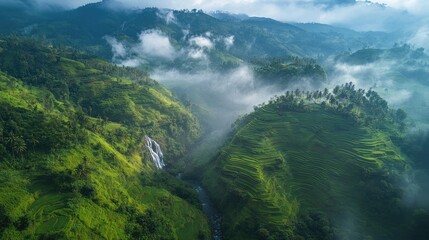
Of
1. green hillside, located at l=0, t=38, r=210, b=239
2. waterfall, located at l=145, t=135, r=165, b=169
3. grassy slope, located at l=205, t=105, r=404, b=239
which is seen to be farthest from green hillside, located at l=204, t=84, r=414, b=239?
waterfall, located at l=145, t=135, r=165, b=169

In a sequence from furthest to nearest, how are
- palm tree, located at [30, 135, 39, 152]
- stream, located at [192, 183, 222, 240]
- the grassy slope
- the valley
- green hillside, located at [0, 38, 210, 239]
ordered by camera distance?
stream, located at [192, 183, 222, 240] < the grassy slope < palm tree, located at [30, 135, 39, 152] < the valley < green hillside, located at [0, 38, 210, 239]

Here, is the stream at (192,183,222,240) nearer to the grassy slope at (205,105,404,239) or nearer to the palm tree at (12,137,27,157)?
the grassy slope at (205,105,404,239)

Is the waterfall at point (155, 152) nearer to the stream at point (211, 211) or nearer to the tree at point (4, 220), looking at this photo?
the stream at point (211, 211)

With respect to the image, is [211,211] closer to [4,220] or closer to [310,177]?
[310,177]

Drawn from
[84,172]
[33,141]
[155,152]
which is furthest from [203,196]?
[33,141]

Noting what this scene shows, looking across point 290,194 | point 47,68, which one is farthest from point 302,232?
point 47,68

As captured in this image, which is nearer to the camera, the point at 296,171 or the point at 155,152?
the point at 296,171

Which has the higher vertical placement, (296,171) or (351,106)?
(351,106)

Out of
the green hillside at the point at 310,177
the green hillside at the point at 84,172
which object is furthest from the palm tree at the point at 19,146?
the green hillside at the point at 310,177
